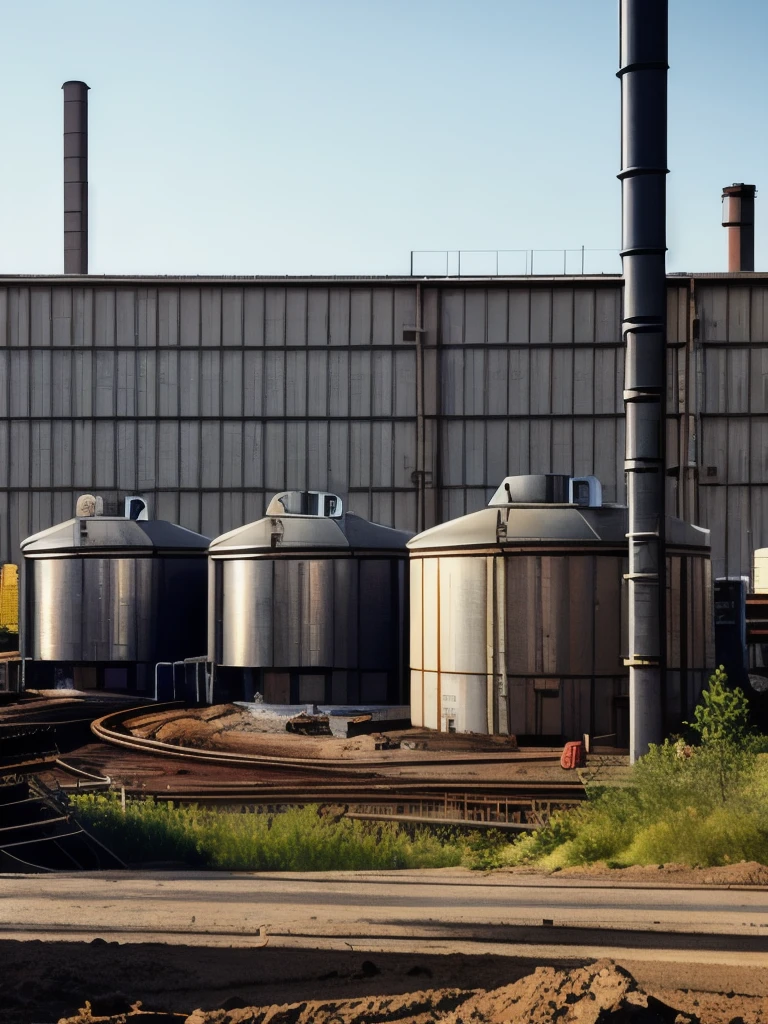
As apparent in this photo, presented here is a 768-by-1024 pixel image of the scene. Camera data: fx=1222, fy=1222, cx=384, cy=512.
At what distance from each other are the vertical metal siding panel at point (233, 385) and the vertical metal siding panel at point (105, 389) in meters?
4.04

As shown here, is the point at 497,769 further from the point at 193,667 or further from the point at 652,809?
the point at 193,667

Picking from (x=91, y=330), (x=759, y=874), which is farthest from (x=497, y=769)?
(x=91, y=330)

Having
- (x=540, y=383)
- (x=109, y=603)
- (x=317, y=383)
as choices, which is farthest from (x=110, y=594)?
(x=540, y=383)

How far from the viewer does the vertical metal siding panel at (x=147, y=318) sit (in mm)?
44094

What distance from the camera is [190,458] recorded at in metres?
43.6

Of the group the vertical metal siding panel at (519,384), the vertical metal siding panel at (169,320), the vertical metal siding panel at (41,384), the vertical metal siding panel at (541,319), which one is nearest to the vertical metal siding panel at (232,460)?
the vertical metal siding panel at (169,320)

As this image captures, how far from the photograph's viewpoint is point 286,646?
31125 millimetres

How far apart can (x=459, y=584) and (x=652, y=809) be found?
11086 millimetres

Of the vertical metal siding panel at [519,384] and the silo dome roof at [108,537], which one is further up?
the vertical metal siding panel at [519,384]

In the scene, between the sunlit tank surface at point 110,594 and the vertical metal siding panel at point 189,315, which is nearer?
the sunlit tank surface at point 110,594

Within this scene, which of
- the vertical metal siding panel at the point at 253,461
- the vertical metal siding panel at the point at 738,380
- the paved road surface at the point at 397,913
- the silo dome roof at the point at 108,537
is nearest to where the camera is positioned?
the paved road surface at the point at 397,913

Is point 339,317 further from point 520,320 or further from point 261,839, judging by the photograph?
point 261,839

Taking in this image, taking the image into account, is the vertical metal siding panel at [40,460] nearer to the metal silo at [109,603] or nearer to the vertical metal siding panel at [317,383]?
the metal silo at [109,603]

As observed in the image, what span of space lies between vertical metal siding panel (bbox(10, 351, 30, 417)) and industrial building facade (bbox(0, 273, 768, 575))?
5 centimetres
